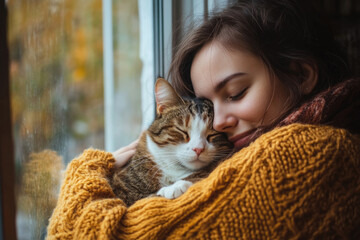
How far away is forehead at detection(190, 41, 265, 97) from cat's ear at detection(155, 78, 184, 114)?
137 mm

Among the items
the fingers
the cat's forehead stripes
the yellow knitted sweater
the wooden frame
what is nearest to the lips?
the cat's forehead stripes

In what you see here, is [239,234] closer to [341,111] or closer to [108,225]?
[108,225]

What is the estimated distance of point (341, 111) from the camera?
78cm

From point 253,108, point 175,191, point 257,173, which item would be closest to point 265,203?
point 257,173

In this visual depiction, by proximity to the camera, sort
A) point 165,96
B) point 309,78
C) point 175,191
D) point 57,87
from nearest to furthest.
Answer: point 175,191 → point 57,87 → point 309,78 → point 165,96

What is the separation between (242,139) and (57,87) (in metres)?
0.64

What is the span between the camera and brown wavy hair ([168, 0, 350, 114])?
903 mm

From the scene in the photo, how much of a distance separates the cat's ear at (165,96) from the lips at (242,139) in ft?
0.91

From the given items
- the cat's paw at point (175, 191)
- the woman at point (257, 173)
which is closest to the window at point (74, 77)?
the woman at point (257, 173)

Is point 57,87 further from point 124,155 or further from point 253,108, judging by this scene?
point 253,108

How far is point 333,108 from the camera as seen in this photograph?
75 cm

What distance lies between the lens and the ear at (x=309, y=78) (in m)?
0.92

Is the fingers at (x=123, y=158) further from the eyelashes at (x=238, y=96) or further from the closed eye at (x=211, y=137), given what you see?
the eyelashes at (x=238, y=96)

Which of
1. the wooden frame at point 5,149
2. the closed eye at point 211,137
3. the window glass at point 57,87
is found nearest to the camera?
the wooden frame at point 5,149
